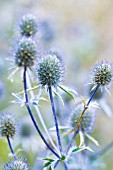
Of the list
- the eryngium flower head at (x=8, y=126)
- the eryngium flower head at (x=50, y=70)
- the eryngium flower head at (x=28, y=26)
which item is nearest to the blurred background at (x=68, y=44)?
the eryngium flower head at (x=28, y=26)

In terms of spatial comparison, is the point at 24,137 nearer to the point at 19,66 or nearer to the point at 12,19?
the point at 19,66

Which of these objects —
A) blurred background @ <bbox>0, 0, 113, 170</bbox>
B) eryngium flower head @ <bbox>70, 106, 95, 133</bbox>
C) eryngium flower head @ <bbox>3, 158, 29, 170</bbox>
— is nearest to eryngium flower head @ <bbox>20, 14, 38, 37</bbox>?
blurred background @ <bbox>0, 0, 113, 170</bbox>

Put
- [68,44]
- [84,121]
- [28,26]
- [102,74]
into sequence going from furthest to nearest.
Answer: [68,44] < [28,26] < [84,121] < [102,74]

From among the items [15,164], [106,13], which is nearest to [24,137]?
[15,164]

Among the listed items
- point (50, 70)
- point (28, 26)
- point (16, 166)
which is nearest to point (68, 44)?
point (28, 26)

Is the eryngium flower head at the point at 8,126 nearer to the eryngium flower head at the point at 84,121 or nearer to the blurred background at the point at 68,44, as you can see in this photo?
the eryngium flower head at the point at 84,121

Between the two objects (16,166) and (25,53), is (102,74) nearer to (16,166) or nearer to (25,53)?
(25,53)
